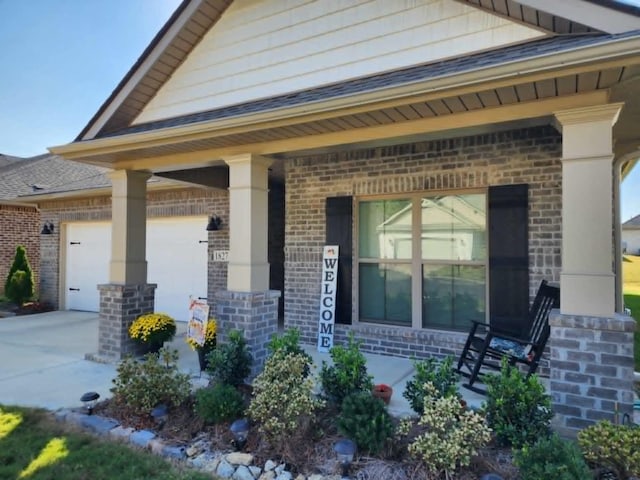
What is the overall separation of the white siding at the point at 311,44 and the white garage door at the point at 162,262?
132 inches

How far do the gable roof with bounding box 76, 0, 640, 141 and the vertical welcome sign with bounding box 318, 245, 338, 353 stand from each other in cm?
324

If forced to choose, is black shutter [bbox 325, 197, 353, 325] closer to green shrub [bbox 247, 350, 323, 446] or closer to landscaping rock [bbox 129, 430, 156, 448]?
green shrub [bbox 247, 350, 323, 446]

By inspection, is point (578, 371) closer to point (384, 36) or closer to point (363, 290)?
point (363, 290)

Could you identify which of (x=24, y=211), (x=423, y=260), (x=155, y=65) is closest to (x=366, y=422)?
(x=423, y=260)

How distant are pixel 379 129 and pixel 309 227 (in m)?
2.41

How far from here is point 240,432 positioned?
3.15 m

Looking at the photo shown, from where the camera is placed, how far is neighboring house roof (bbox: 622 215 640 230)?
3591cm

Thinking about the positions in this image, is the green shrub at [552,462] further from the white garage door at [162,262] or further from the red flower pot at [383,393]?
the white garage door at [162,262]

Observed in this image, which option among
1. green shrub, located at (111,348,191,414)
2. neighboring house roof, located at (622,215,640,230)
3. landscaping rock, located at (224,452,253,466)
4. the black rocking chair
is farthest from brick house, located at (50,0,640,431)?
neighboring house roof, located at (622,215,640,230)

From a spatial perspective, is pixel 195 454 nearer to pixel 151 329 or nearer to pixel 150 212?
pixel 151 329

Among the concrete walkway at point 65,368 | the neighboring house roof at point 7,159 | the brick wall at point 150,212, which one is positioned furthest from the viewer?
the neighboring house roof at point 7,159

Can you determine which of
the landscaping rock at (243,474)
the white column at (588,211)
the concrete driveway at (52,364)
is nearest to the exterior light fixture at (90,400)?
the concrete driveway at (52,364)

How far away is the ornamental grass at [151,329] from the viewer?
17.6ft

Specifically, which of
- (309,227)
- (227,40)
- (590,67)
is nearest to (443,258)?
(309,227)
